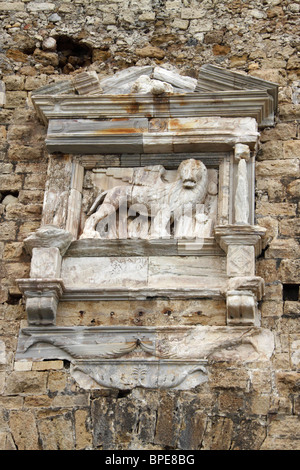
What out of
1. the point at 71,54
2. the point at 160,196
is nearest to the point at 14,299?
the point at 160,196

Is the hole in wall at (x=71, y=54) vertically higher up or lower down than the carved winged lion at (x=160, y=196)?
higher up

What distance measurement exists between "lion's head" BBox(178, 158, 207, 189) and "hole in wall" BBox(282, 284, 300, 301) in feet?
3.29

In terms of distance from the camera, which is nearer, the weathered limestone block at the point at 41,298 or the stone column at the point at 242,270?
the stone column at the point at 242,270

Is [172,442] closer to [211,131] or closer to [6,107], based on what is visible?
[211,131]

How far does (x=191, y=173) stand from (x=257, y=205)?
0.54m

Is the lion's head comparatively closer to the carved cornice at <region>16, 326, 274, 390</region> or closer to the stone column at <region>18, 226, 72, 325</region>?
Answer: the stone column at <region>18, 226, 72, 325</region>

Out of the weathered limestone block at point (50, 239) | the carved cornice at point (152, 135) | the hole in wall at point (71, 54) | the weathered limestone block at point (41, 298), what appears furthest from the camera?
the hole in wall at point (71, 54)

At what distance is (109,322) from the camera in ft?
23.7

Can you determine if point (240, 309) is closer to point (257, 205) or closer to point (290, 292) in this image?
point (290, 292)

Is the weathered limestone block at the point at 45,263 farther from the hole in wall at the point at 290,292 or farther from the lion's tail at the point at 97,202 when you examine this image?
the hole in wall at the point at 290,292

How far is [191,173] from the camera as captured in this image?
769 centimetres

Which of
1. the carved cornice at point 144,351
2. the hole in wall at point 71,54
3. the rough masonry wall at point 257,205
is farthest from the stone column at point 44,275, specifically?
the hole in wall at point 71,54

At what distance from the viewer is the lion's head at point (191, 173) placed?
7672mm

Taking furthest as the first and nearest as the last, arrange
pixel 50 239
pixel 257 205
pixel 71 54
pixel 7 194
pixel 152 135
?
pixel 71 54, pixel 7 194, pixel 152 135, pixel 257 205, pixel 50 239
